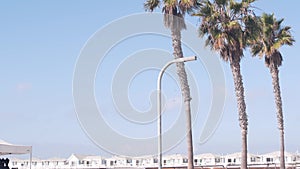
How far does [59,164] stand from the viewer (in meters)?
91.9

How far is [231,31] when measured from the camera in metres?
29.4

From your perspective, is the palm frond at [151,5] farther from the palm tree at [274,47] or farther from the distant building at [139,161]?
the distant building at [139,161]

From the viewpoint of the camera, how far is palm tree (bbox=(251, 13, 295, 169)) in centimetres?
3662

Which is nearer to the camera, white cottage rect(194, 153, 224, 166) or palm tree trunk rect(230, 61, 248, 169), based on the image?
palm tree trunk rect(230, 61, 248, 169)

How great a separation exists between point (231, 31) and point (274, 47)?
8437 mm

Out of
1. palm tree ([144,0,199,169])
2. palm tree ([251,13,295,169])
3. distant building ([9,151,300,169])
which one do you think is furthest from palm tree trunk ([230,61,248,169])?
distant building ([9,151,300,169])

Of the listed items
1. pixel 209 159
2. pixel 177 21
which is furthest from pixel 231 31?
pixel 209 159

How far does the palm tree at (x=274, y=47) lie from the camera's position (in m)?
36.6

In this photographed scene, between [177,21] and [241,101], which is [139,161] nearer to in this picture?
[241,101]

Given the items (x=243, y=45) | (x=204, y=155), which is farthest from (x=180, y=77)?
(x=204, y=155)

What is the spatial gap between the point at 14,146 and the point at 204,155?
213ft

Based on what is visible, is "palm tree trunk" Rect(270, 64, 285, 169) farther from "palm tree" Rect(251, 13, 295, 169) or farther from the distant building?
the distant building

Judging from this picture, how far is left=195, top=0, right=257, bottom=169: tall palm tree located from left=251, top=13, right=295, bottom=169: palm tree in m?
6.70

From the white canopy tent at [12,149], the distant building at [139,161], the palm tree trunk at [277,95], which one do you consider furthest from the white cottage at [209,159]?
the white canopy tent at [12,149]
